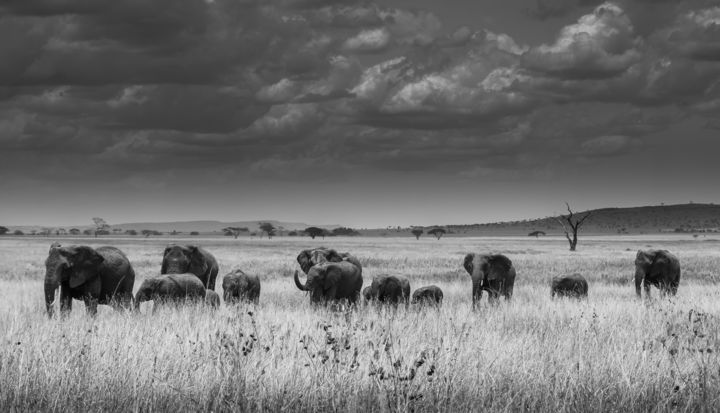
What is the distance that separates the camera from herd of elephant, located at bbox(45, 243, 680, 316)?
16.9 metres

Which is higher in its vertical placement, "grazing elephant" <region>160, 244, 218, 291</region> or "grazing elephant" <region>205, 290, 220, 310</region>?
"grazing elephant" <region>160, 244, 218, 291</region>

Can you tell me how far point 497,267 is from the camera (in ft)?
71.7

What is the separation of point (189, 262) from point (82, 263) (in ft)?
20.4

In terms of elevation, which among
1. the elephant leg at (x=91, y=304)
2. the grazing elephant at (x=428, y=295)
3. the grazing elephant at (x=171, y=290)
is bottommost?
the grazing elephant at (x=428, y=295)

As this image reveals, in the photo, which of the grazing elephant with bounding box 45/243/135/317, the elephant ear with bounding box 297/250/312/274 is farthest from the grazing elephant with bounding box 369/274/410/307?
the grazing elephant with bounding box 45/243/135/317

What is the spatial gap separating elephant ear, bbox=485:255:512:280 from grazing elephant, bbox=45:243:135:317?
10698 mm

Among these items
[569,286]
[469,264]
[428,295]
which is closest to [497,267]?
[469,264]

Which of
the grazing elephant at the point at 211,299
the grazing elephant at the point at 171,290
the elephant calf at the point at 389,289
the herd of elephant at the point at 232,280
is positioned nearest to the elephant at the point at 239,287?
the herd of elephant at the point at 232,280

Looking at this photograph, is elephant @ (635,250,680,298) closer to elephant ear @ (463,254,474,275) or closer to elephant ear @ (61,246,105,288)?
elephant ear @ (463,254,474,275)

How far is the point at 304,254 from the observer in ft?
86.1

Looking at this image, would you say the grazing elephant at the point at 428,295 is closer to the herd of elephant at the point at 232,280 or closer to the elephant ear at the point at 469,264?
the herd of elephant at the point at 232,280

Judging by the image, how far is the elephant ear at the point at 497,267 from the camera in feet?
71.3

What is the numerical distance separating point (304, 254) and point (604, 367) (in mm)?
18646

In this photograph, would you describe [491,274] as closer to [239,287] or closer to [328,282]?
[328,282]
